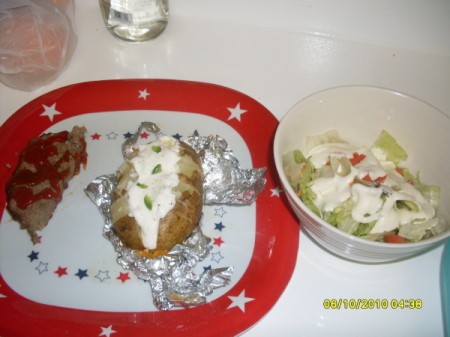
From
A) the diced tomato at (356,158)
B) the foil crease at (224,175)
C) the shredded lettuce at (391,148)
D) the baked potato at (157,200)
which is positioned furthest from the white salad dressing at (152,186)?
the shredded lettuce at (391,148)

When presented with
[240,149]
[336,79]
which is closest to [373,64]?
[336,79]

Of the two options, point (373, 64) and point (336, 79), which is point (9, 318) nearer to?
point (336, 79)

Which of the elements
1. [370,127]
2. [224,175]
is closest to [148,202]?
[224,175]

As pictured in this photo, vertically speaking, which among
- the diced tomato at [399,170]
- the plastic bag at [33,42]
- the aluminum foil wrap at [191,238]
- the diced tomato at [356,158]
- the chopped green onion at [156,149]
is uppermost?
the plastic bag at [33,42]
